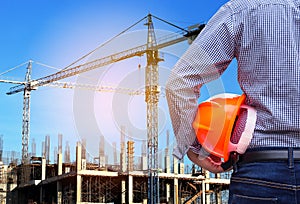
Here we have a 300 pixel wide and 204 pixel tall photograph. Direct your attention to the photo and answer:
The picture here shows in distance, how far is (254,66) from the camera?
46.6 inches

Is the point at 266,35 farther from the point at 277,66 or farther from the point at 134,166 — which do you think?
the point at 134,166

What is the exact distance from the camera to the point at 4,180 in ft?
81.3

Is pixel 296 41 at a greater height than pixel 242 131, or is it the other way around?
pixel 296 41

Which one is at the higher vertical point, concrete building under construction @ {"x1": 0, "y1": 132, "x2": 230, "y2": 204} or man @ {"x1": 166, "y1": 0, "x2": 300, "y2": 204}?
man @ {"x1": 166, "y1": 0, "x2": 300, "y2": 204}

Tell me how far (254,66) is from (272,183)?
26cm

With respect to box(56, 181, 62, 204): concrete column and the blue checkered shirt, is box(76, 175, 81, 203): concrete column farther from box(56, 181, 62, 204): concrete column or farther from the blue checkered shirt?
the blue checkered shirt

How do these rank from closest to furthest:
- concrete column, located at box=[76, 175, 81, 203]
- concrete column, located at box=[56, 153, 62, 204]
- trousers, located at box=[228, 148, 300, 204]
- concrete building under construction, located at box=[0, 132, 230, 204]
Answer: trousers, located at box=[228, 148, 300, 204] → concrete column, located at box=[76, 175, 81, 203] → concrete building under construction, located at box=[0, 132, 230, 204] → concrete column, located at box=[56, 153, 62, 204]

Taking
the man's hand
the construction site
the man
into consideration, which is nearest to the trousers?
the man

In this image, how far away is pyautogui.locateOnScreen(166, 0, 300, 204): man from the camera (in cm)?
112

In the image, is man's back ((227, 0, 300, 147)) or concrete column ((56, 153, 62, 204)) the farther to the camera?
concrete column ((56, 153, 62, 204))

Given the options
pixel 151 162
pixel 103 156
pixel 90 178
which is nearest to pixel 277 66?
pixel 90 178

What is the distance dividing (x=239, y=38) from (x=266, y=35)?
0.20 feet

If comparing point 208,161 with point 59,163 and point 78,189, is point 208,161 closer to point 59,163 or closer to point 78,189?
point 78,189

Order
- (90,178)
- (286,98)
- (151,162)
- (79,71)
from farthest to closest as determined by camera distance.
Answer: (79,71), (151,162), (90,178), (286,98)
